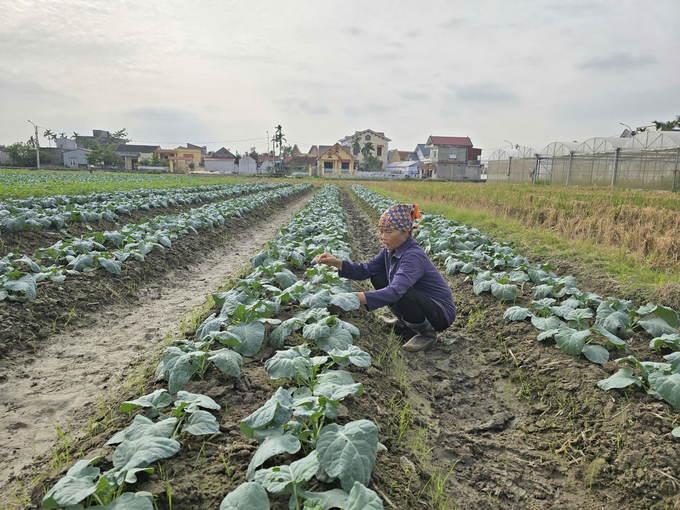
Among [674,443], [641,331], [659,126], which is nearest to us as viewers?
[674,443]

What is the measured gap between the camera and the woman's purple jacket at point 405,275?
11.9 feet

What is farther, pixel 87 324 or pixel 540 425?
pixel 87 324

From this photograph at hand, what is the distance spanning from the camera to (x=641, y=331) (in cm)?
→ 370

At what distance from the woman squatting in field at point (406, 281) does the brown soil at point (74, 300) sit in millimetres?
2843

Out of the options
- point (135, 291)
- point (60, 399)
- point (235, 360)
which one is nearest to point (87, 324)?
point (135, 291)

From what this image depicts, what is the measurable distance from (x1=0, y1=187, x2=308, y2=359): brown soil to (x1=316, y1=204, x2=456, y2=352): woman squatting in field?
9.33 ft

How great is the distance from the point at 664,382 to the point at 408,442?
65.5 inches

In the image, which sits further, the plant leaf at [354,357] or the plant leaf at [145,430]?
the plant leaf at [354,357]

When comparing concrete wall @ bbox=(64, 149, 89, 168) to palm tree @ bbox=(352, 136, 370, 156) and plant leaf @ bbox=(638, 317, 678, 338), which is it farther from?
plant leaf @ bbox=(638, 317, 678, 338)

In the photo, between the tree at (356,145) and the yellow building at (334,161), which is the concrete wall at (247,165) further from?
the tree at (356,145)

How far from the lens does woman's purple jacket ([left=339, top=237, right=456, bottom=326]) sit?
3641mm

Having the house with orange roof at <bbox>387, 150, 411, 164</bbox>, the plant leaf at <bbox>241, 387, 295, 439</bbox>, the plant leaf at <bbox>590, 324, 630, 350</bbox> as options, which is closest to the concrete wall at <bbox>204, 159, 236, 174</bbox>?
the house with orange roof at <bbox>387, 150, 411, 164</bbox>

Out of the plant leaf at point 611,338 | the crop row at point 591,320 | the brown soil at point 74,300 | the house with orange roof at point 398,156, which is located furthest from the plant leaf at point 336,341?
the house with orange roof at point 398,156

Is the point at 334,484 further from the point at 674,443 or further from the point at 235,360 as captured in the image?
the point at 674,443
